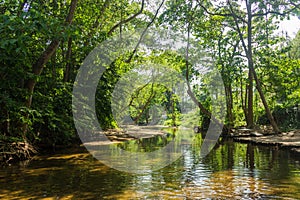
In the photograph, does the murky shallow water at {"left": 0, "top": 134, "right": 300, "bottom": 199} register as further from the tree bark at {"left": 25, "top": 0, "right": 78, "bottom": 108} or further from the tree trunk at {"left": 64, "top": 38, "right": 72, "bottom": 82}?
the tree trunk at {"left": 64, "top": 38, "right": 72, "bottom": 82}

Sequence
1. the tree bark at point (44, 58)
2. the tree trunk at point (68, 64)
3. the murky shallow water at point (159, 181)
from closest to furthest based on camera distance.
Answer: the murky shallow water at point (159, 181) < the tree bark at point (44, 58) < the tree trunk at point (68, 64)

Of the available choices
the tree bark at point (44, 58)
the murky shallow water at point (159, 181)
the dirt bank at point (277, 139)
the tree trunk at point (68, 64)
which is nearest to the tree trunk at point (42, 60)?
the tree bark at point (44, 58)

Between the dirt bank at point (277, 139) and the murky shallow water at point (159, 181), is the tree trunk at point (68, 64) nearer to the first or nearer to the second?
the murky shallow water at point (159, 181)

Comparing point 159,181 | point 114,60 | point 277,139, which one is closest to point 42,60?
point 159,181

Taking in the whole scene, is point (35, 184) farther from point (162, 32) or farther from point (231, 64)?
point (162, 32)

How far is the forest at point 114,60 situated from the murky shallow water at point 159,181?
2.20 metres

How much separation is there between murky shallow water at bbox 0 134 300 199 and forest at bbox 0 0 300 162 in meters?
2.20

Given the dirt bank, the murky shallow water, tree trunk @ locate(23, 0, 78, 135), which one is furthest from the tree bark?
the dirt bank

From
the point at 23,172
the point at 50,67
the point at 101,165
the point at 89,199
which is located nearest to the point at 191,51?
the point at 50,67

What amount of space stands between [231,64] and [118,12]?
317 inches

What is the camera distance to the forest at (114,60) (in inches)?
360

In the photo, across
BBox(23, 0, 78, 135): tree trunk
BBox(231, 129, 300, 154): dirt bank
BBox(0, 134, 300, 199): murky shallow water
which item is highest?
BBox(23, 0, 78, 135): tree trunk

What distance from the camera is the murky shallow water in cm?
550

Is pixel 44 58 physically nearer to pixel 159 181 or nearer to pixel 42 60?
pixel 42 60
